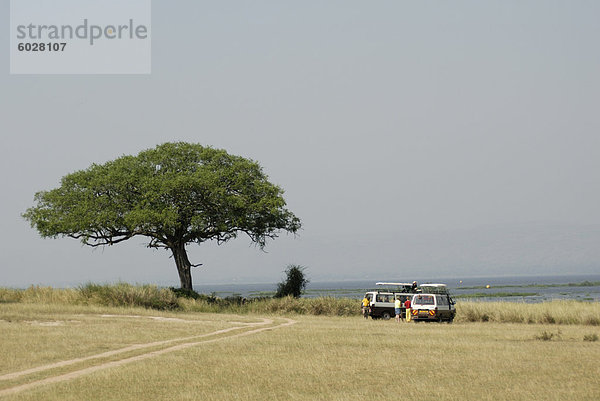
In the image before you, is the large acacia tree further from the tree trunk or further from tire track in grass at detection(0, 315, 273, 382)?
tire track in grass at detection(0, 315, 273, 382)

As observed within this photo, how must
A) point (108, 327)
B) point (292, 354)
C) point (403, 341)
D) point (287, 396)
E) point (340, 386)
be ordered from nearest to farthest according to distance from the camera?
point (287, 396) → point (340, 386) → point (292, 354) → point (403, 341) → point (108, 327)

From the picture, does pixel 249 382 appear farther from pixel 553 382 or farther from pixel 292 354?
pixel 553 382

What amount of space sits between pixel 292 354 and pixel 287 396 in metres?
7.27

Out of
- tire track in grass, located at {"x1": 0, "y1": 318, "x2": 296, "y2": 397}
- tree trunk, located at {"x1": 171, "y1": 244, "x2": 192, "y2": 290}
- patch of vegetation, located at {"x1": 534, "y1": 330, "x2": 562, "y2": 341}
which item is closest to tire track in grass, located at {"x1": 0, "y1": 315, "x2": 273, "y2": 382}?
tire track in grass, located at {"x1": 0, "y1": 318, "x2": 296, "y2": 397}

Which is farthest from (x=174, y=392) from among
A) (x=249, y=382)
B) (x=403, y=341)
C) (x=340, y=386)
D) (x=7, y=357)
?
(x=403, y=341)

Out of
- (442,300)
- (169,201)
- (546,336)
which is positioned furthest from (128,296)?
(546,336)

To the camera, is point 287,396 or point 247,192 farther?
point 247,192

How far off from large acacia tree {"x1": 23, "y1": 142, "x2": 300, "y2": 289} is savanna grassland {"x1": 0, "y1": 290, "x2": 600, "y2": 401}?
48.0 feet

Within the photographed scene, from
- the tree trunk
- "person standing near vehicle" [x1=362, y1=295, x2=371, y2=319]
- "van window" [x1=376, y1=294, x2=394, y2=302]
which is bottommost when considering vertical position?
"person standing near vehicle" [x1=362, y1=295, x2=371, y2=319]

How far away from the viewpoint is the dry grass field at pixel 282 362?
53.7 ft

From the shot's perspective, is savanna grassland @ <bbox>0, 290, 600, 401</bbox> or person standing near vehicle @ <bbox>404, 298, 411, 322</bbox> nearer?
savanna grassland @ <bbox>0, 290, 600, 401</bbox>

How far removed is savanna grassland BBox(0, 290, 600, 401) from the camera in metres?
16.4

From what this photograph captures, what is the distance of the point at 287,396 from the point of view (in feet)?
52.5

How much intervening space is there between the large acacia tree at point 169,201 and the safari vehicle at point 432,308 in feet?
46.4
